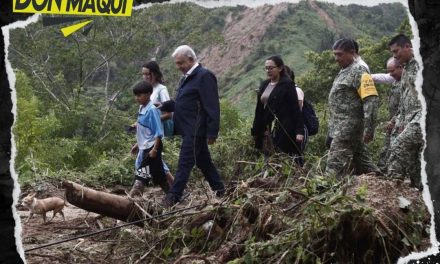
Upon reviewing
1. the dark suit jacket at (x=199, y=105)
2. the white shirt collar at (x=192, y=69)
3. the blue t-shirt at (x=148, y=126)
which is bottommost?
the blue t-shirt at (x=148, y=126)

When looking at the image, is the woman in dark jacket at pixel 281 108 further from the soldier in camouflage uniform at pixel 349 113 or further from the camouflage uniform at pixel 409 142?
the camouflage uniform at pixel 409 142

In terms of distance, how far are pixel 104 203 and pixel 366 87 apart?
2.15m

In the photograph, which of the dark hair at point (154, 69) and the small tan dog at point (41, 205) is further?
the dark hair at point (154, 69)

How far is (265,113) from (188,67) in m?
0.90

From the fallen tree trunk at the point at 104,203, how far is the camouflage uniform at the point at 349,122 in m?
1.61

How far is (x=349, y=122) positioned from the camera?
504cm

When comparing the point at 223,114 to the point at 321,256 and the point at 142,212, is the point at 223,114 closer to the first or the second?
the point at 142,212

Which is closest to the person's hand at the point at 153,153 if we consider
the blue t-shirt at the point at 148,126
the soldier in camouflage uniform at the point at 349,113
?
the blue t-shirt at the point at 148,126

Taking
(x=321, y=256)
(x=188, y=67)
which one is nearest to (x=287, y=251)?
(x=321, y=256)

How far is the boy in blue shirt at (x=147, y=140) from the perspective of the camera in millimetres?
5238

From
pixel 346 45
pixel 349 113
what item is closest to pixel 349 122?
pixel 349 113

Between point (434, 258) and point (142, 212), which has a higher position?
point (434, 258)

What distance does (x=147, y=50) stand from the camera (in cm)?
1741

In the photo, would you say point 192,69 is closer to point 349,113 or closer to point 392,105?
point 349,113
